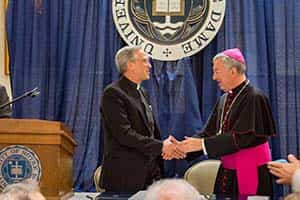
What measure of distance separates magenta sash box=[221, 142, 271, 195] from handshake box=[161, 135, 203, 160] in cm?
32

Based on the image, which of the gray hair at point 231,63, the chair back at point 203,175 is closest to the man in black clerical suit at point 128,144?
the gray hair at point 231,63

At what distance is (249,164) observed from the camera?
415cm

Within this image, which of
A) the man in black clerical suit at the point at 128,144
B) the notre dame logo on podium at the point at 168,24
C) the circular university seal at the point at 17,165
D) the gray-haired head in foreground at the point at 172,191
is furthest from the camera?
the notre dame logo on podium at the point at 168,24

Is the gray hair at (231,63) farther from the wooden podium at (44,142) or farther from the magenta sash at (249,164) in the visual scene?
the wooden podium at (44,142)

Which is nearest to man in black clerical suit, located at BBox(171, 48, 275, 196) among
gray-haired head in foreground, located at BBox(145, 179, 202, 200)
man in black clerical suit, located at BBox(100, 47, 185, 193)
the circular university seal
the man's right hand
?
the man's right hand

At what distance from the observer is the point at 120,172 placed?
4324mm

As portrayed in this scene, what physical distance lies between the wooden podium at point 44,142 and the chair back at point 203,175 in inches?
58.9

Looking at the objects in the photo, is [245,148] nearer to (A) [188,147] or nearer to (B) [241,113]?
(B) [241,113]

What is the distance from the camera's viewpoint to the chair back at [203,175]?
17.2ft

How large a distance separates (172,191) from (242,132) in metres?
2.09

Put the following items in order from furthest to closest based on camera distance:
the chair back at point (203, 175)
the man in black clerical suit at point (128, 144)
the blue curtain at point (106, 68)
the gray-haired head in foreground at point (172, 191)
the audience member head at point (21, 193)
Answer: the blue curtain at point (106, 68) → the chair back at point (203, 175) → the man in black clerical suit at point (128, 144) → the gray-haired head in foreground at point (172, 191) → the audience member head at point (21, 193)

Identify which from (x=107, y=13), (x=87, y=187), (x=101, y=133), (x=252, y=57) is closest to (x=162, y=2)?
(x=107, y=13)

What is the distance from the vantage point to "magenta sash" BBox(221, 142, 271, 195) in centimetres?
413

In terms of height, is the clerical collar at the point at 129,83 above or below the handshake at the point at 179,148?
above
